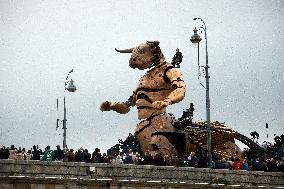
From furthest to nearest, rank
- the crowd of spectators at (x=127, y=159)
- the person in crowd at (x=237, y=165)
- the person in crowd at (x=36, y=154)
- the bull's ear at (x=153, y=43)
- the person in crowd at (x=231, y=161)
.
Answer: the person in crowd at (x=231, y=161), the bull's ear at (x=153, y=43), the person in crowd at (x=237, y=165), the person in crowd at (x=36, y=154), the crowd of spectators at (x=127, y=159)

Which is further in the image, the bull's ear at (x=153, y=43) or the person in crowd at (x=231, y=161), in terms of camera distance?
the person in crowd at (x=231, y=161)

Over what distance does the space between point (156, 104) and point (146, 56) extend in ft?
7.49

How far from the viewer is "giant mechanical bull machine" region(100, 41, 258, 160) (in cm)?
2483

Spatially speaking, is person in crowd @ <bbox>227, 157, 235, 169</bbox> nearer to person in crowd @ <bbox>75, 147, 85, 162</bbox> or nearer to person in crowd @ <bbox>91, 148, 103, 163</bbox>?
person in crowd @ <bbox>91, 148, 103, 163</bbox>

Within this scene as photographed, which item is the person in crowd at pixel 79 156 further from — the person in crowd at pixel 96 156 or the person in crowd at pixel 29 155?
the person in crowd at pixel 29 155

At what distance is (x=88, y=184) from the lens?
74.3 ft

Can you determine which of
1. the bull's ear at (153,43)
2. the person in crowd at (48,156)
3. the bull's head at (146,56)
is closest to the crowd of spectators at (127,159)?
the person in crowd at (48,156)

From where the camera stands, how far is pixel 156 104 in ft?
78.9

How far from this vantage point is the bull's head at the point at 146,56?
25641 mm

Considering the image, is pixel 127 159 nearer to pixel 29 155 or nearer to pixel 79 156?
pixel 79 156

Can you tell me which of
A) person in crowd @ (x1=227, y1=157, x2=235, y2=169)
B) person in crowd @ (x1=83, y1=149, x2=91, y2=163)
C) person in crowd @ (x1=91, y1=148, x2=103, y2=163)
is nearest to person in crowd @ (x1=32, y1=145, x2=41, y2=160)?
person in crowd @ (x1=83, y1=149, x2=91, y2=163)

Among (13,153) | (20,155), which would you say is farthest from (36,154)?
(13,153)

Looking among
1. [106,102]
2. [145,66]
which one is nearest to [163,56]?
[145,66]

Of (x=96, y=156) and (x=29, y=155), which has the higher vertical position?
(x=29, y=155)
